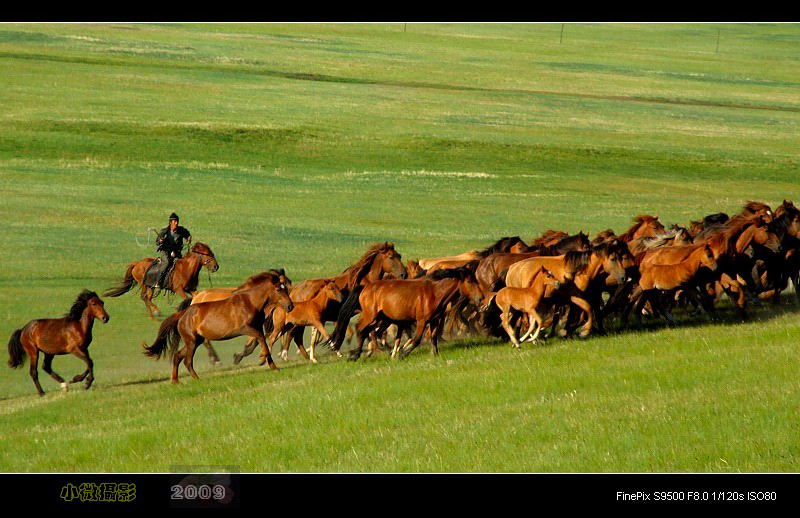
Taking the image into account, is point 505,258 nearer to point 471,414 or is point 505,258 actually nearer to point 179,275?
point 471,414

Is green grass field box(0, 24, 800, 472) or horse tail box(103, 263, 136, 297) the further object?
horse tail box(103, 263, 136, 297)

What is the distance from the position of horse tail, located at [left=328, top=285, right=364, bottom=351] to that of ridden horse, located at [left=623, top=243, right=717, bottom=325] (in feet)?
13.6

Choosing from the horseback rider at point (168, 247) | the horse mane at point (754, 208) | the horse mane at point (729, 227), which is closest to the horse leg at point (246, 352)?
the horseback rider at point (168, 247)

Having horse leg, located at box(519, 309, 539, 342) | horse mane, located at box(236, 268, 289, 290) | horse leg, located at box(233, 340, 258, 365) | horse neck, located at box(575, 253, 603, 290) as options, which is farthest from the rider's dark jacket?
horse neck, located at box(575, 253, 603, 290)

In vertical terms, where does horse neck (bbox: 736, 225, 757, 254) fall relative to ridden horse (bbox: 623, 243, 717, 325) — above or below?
above

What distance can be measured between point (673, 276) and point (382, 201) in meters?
23.1

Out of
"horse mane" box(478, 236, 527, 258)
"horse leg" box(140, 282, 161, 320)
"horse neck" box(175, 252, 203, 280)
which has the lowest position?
"horse leg" box(140, 282, 161, 320)

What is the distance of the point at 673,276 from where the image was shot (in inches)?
703

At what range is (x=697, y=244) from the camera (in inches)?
711

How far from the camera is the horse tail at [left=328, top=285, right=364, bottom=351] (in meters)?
17.8

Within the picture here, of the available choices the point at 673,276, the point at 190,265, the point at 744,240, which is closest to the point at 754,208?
the point at 744,240

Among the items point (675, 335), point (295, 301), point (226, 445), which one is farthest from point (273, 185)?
point (226, 445)

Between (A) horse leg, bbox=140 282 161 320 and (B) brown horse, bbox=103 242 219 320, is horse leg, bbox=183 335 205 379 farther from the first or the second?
(A) horse leg, bbox=140 282 161 320

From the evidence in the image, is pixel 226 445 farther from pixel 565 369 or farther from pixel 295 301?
pixel 295 301
